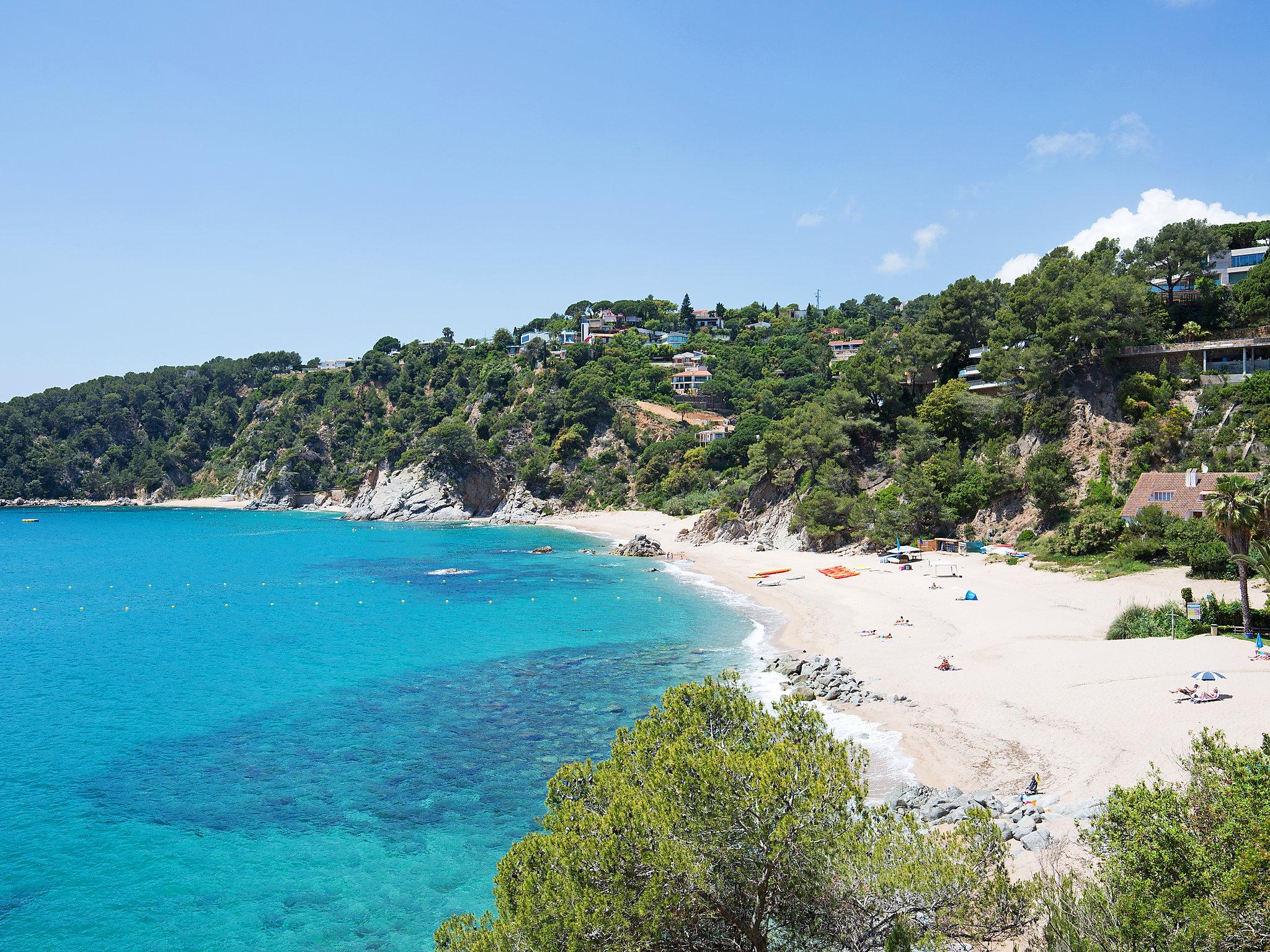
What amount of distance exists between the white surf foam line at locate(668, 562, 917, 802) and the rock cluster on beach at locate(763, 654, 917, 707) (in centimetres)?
47

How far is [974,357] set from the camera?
213ft

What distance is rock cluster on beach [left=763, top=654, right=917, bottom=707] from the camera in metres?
26.7

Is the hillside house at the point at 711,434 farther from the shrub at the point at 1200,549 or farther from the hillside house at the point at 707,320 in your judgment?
the hillside house at the point at 707,320

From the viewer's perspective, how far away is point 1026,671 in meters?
26.5

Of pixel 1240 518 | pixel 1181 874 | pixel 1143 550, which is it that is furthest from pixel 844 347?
pixel 1181 874

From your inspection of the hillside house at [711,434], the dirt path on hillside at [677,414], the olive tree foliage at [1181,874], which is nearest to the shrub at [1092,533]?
the olive tree foliage at [1181,874]

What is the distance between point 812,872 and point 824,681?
18966 millimetres

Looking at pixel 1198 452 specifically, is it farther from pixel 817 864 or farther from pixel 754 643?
pixel 817 864

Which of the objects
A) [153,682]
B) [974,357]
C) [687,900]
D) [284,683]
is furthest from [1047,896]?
[974,357]

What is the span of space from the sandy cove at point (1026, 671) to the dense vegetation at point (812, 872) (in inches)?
306

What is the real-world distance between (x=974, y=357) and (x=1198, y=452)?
2254cm

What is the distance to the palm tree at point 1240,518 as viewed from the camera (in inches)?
1009

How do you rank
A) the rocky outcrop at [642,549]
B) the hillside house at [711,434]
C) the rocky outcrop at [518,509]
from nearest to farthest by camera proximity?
the rocky outcrop at [642,549], the hillside house at [711,434], the rocky outcrop at [518,509]

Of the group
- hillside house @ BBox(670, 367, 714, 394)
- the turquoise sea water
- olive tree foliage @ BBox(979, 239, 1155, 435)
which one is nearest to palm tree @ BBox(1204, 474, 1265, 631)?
the turquoise sea water
